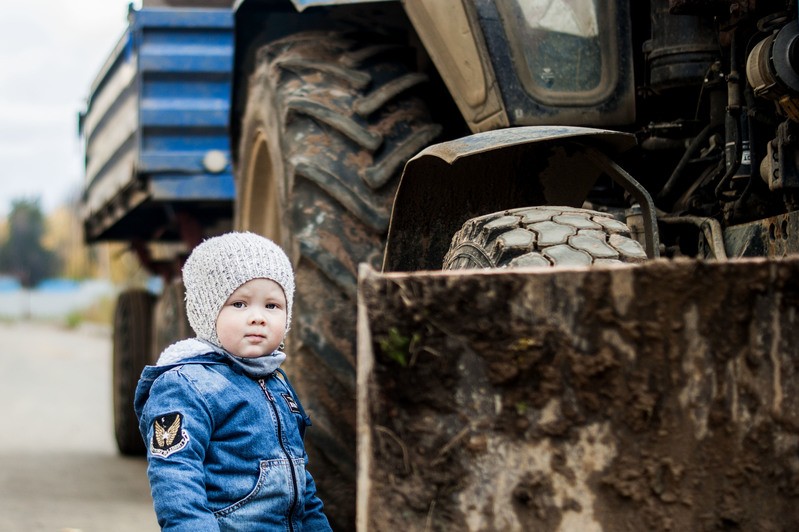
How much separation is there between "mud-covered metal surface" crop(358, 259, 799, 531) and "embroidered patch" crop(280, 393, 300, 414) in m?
0.78

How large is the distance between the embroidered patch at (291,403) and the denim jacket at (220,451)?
25 millimetres

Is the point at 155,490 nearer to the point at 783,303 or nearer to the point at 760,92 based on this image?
the point at 783,303

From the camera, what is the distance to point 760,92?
8.52 ft

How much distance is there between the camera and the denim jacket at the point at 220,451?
215 centimetres

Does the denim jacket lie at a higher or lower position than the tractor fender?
lower

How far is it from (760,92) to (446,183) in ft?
2.41

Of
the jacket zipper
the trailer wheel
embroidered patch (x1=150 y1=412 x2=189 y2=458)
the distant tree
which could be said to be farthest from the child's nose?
the distant tree

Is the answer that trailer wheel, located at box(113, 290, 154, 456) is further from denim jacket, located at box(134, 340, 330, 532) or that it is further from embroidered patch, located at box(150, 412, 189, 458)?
embroidered patch, located at box(150, 412, 189, 458)

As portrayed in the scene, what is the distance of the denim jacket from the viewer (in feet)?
7.04

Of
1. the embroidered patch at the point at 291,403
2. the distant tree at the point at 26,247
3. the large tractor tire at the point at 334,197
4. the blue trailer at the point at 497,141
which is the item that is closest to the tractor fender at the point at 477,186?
the blue trailer at the point at 497,141

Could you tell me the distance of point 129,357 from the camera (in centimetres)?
719

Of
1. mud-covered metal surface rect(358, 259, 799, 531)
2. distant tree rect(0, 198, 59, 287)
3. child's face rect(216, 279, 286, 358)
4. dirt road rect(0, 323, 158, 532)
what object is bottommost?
distant tree rect(0, 198, 59, 287)

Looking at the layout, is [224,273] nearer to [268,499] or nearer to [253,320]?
[253,320]

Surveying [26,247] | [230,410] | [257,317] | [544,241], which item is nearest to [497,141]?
[544,241]
